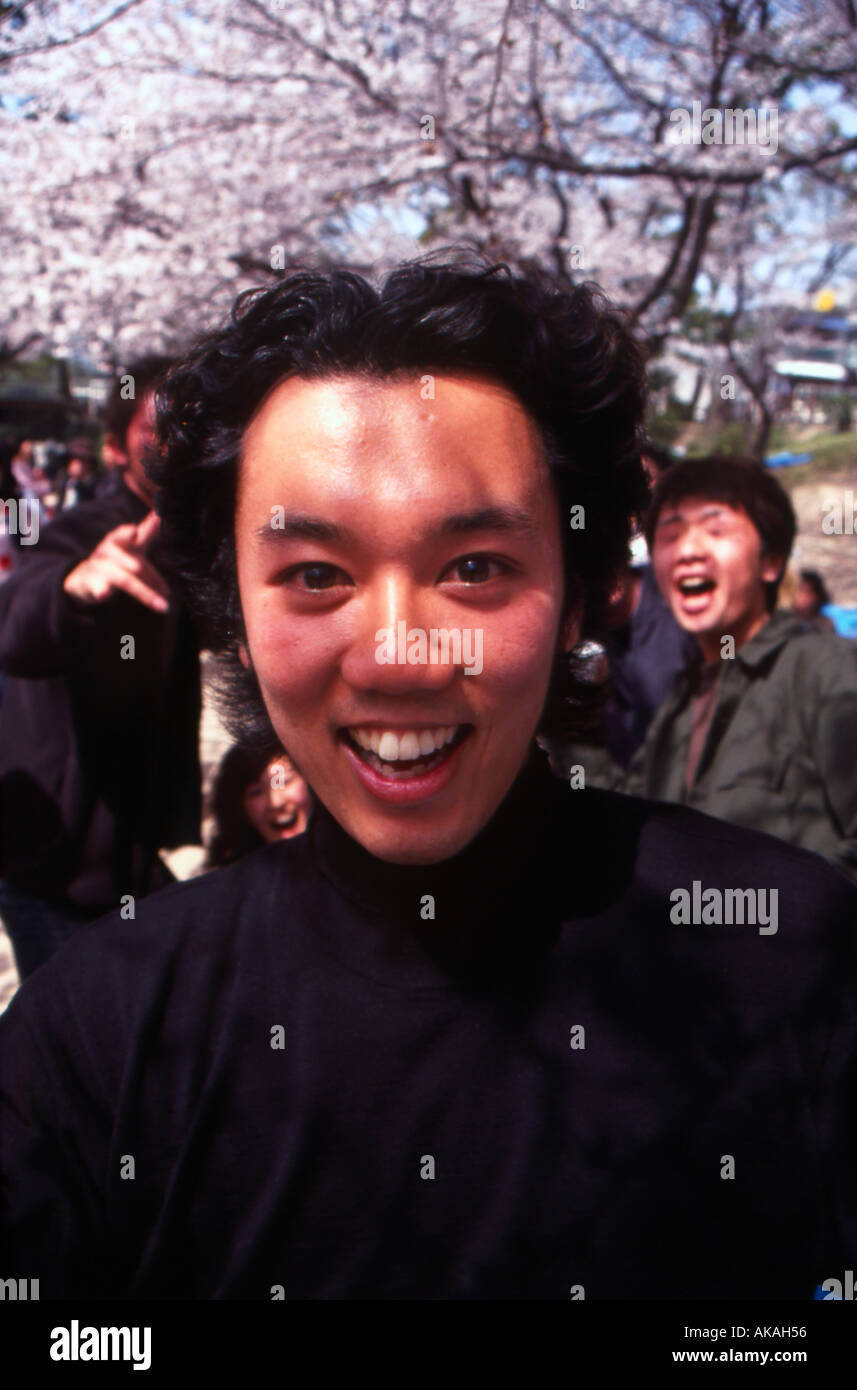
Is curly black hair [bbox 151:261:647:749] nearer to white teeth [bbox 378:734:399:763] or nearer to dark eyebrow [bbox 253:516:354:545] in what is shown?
dark eyebrow [bbox 253:516:354:545]

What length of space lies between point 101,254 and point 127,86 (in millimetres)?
2025

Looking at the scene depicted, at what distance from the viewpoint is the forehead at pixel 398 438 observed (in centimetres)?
106

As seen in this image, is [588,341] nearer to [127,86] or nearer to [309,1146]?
[309,1146]

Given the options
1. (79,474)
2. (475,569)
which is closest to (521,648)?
(475,569)

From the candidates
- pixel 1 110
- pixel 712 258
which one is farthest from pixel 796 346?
pixel 1 110

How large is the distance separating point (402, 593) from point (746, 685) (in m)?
1.66

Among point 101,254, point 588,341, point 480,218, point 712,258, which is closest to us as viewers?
point 588,341

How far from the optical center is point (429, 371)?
3.69ft

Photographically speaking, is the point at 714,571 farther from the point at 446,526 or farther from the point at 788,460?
the point at 788,460

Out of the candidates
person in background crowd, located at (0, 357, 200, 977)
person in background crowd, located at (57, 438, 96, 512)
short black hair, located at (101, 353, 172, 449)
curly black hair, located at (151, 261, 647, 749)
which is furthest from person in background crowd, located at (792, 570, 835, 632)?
person in background crowd, located at (57, 438, 96, 512)

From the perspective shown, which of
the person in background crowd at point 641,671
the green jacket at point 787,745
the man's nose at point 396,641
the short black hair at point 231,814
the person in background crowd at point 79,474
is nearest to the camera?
the man's nose at point 396,641

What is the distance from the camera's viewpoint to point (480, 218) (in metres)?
7.15

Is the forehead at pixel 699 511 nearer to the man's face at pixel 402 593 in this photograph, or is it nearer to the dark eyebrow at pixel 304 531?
the man's face at pixel 402 593

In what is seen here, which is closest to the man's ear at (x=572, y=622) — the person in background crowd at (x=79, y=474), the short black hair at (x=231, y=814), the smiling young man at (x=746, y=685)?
the smiling young man at (x=746, y=685)
